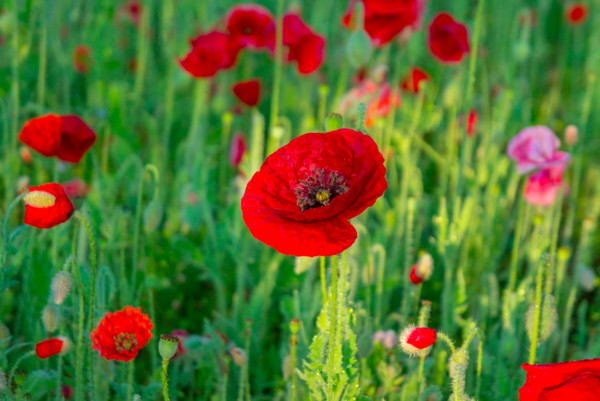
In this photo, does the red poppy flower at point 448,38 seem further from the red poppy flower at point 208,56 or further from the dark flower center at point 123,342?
the dark flower center at point 123,342

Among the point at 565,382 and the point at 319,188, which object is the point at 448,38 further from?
the point at 565,382

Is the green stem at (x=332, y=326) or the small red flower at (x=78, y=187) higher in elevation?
the small red flower at (x=78, y=187)

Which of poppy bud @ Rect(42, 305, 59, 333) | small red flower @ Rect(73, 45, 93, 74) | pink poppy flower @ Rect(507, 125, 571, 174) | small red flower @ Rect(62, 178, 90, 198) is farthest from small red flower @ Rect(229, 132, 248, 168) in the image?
poppy bud @ Rect(42, 305, 59, 333)

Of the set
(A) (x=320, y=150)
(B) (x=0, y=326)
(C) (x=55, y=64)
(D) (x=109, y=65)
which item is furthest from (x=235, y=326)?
(C) (x=55, y=64)

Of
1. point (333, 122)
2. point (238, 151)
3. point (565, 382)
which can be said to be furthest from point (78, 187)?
point (565, 382)

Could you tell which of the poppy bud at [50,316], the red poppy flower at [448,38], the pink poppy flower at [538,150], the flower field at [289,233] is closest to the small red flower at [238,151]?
the flower field at [289,233]

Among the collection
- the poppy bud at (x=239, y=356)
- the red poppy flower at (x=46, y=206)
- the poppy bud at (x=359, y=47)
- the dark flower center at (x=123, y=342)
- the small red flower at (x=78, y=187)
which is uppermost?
the poppy bud at (x=359, y=47)
